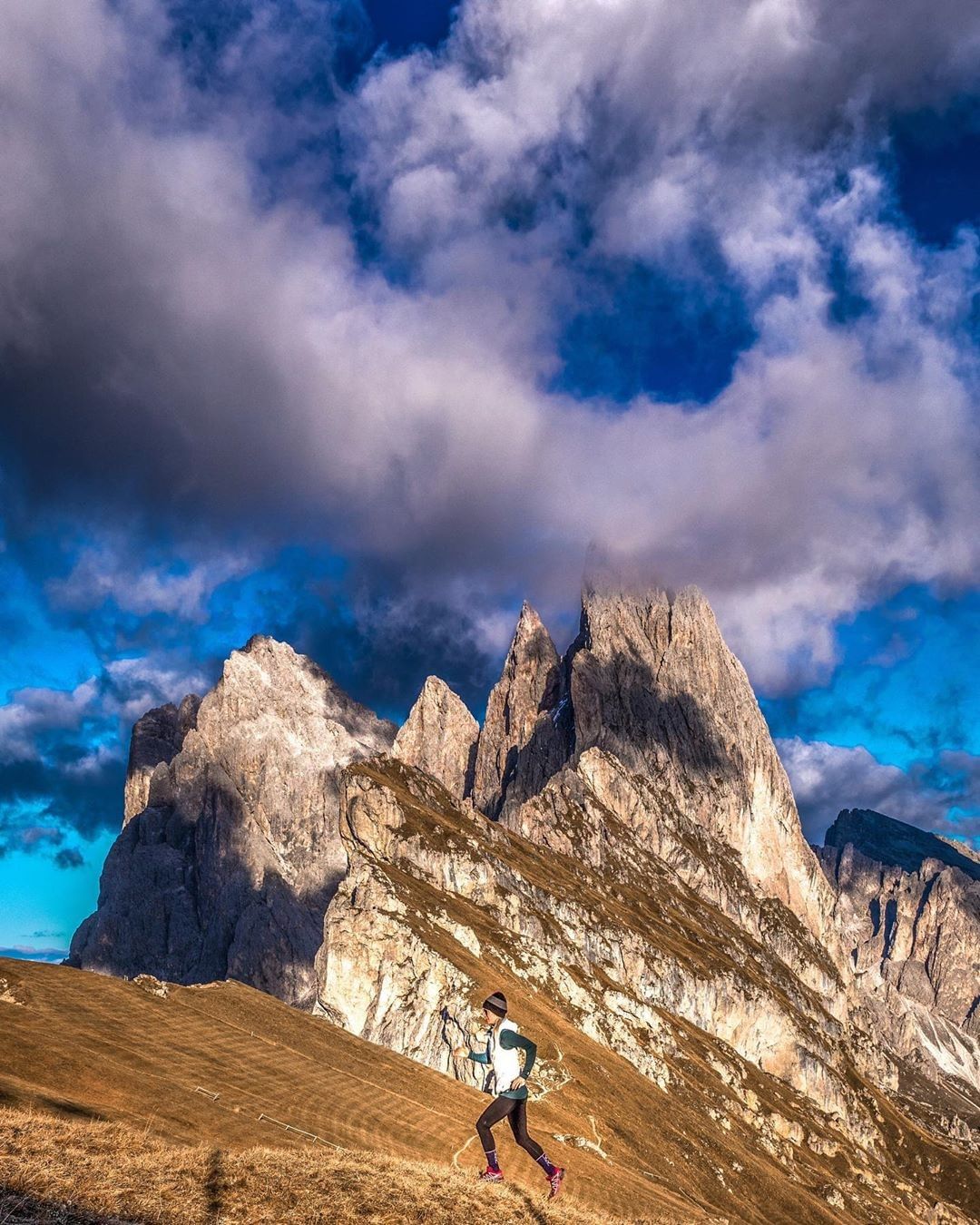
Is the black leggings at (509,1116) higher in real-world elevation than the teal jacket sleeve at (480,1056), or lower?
lower

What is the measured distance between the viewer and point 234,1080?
45.5 m

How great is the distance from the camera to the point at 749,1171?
11050 centimetres

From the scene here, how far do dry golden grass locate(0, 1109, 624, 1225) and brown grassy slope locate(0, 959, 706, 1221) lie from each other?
1.50 metres

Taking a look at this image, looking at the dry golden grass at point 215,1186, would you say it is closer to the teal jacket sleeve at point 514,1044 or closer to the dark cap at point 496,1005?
the teal jacket sleeve at point 514,1044

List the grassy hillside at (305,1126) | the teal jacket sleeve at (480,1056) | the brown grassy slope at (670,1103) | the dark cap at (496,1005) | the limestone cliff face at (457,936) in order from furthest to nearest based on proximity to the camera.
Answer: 1. the limestone cliff face at (457,936)
2. the brown grassy slope at (670,1103)
3. the teal jacket sleeve at (480,1056)
4. the dark cap at (496,1005)
5. the grassy hillside at (305,1126)

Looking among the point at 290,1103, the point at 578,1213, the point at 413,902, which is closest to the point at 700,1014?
the point at 413,902

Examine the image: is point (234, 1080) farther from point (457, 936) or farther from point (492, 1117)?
point (457, 936)

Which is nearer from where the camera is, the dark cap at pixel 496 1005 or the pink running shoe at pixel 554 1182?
the dark cap at pixel 496 1005

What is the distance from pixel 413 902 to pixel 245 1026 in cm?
6515

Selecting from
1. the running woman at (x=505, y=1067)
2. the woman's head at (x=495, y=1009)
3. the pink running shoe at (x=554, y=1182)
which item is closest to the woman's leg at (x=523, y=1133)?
the running woman at (x=505, y=1067)

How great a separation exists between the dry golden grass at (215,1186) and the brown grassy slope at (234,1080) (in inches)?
59.0

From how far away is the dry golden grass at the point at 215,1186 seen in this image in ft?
51.4

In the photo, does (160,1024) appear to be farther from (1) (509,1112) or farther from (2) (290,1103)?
(1) (509,1112)

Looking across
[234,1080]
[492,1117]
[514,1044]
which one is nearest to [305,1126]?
[234,1080]
